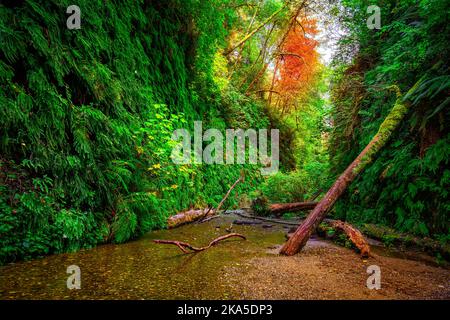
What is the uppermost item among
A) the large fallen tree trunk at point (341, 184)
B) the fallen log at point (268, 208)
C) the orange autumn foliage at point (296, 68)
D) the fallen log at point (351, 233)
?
the orange autumn foliage at point (296, 68)

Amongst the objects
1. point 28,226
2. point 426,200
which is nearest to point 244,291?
point 28,226

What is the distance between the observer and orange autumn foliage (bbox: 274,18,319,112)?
1805 centimetres

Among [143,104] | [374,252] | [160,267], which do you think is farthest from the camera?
[143,104]

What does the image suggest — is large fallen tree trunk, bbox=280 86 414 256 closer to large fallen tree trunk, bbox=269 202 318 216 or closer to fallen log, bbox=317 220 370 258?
fallen log, bbox=317 220 370 258

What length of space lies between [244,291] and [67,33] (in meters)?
4.90

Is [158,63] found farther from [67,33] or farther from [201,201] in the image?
[201,201]

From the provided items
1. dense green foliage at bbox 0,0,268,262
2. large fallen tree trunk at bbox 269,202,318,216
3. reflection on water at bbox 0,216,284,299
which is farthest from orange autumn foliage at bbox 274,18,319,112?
reflection on water at bbox 0,216,284,299

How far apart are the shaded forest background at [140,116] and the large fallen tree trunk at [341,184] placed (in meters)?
0.35

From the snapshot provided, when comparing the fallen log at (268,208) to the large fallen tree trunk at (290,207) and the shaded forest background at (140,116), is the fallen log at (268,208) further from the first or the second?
the shaded forest background at (140,116)

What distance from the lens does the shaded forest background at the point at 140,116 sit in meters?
3.39

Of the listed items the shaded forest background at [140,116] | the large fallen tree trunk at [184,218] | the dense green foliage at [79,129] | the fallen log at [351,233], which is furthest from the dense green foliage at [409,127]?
the dense green foliage at [79,129]

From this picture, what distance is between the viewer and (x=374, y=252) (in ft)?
13.6

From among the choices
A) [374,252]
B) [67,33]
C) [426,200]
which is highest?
[67,33]

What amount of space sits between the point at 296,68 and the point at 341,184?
1571 centimetres
